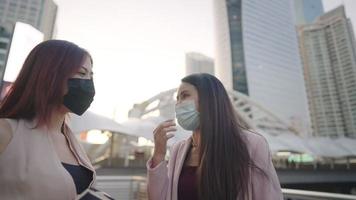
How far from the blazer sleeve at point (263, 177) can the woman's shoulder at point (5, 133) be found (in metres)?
1.45

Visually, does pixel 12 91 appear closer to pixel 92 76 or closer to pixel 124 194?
pixel 92 76

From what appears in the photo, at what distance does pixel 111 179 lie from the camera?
489 centimetres

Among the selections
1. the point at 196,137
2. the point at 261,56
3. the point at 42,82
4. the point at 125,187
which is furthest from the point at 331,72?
the point at 42,82

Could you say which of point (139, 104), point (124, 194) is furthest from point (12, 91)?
point (139, 104)

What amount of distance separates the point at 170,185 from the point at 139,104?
2991cm

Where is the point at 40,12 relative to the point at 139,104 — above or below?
above

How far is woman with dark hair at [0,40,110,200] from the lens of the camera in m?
1.16

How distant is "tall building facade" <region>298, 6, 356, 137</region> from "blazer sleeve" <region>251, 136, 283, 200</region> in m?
92.0

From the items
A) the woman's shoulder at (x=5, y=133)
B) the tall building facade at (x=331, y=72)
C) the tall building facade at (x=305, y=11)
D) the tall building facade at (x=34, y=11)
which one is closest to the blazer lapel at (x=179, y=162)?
the woman's shoulder at (x=5, y=133)

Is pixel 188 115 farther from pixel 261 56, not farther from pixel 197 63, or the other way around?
pixel 197 63

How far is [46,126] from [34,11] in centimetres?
6348

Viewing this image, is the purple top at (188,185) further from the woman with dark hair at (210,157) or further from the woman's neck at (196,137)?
the woman's neck at (196,137)

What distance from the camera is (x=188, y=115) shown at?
196cm

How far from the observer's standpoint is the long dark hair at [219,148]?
1628 mm
